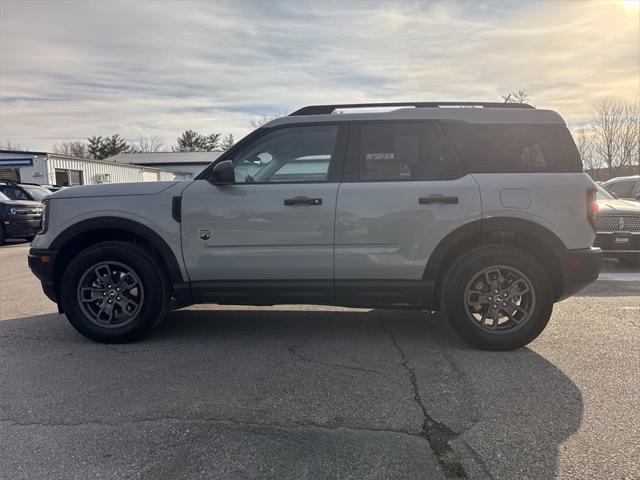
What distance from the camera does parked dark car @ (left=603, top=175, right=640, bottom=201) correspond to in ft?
34.7

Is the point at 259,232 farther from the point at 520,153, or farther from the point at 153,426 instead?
the point at 520,153

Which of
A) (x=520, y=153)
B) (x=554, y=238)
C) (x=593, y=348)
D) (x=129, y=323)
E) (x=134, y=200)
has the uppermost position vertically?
(x=520, y=153)

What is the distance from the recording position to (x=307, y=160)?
441 cm

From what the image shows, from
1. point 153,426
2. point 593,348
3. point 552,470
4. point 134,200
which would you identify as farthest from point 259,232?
point 593,348

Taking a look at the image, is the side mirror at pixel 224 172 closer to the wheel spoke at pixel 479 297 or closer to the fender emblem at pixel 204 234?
the fender emblem at pixel 204 234

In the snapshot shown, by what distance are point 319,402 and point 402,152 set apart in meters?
2.21

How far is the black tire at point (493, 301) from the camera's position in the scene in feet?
13.6

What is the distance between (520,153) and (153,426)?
3516 mm

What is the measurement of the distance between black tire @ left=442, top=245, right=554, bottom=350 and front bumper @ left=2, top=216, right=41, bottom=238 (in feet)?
39.4

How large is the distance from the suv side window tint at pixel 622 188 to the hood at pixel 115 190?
10225 millimetres

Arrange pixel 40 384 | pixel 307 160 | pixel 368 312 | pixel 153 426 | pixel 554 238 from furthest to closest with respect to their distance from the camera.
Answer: pixel 368 312
pixel 307 160
pixel 554 238
pixel 40 384
pixel 153 426

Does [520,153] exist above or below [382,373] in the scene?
above

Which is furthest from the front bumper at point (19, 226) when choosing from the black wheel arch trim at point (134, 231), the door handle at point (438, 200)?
the door handle at point (438, 200)

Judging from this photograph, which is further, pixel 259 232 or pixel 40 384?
pixel 259 232
